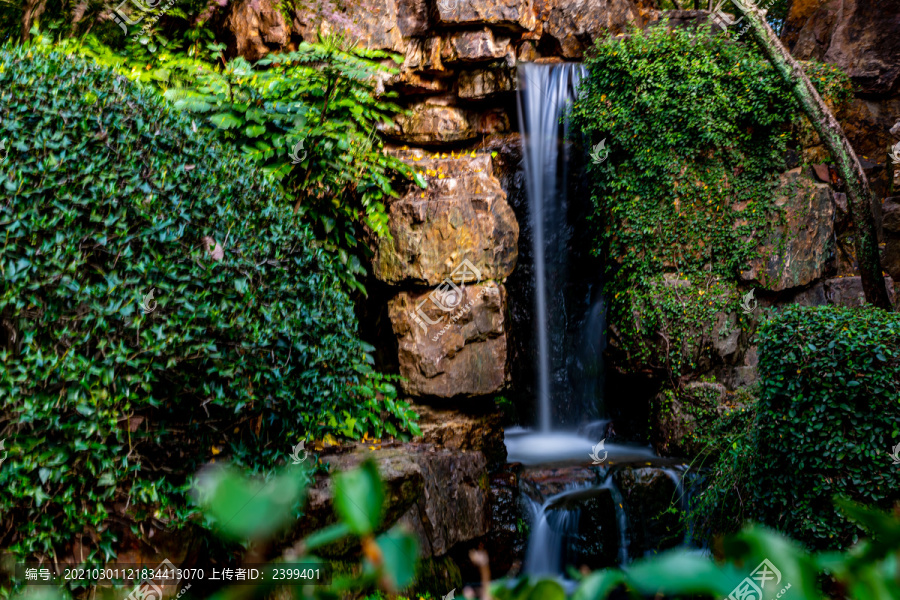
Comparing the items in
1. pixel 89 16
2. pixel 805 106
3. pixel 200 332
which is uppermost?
pixel 89 16

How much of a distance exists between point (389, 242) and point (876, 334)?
417cm

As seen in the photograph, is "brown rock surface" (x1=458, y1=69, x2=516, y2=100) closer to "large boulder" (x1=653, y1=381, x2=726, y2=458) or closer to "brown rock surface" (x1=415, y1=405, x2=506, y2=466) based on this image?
"brown rock surface" (x1=415, y1=405, x2=506, y2=466)

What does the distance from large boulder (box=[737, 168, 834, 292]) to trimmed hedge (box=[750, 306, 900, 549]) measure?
9.23 feet

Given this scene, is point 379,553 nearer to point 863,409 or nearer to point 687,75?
point 863,409

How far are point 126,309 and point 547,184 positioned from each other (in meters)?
5.59

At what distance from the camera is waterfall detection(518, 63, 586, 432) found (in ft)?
24.5

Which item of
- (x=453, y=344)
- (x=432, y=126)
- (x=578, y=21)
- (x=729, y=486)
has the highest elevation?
(x=578, y=21)

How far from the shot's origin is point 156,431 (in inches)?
128

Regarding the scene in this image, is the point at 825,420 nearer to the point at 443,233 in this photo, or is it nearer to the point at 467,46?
the point at 443,233

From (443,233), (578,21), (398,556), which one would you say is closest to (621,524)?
(443,233)

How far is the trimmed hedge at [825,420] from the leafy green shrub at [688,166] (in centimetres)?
263

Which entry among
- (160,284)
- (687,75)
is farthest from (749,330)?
(160,284)

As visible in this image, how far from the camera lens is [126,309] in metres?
3.12

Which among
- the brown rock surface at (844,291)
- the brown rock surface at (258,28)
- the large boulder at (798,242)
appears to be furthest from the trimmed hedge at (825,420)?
the brown rock surface at (258,28)
